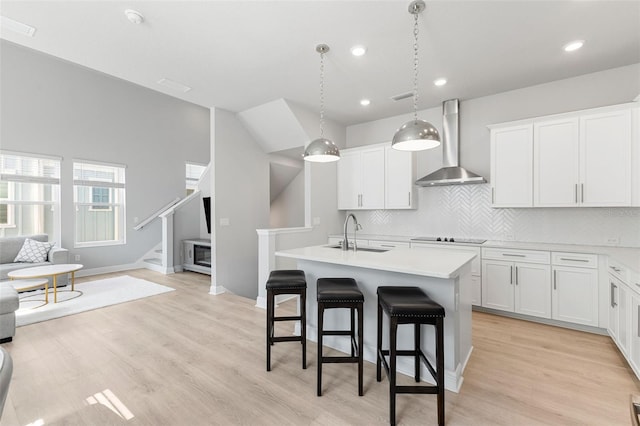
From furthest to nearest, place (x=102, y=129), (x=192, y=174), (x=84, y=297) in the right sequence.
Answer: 1. (x=192, y=174)
2. (x=102, y=129)
3. (x=84, y=297)

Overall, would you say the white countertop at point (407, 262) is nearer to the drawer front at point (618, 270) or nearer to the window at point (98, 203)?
the drawer front at point (618, 270)

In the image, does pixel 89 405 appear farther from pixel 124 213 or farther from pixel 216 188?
pixel 124 213

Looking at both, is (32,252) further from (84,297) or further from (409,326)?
(409,326)

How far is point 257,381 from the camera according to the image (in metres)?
2.23

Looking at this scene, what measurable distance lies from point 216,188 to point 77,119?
419 centimetres

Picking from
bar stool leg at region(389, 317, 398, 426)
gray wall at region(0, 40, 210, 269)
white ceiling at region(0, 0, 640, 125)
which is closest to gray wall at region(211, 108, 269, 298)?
white ceiling at region(0, 0, 640, 125)

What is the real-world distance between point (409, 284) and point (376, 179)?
275 cm

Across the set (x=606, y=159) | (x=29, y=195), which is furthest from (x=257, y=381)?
(x=29, y=195)

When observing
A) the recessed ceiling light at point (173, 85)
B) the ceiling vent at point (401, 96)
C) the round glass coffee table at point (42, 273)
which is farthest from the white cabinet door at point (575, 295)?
the round glass coffee table at point (42, 273)

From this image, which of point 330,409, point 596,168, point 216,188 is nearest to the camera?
point 330,409

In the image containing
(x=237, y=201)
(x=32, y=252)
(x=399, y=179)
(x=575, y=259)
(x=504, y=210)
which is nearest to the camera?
(x=575, y=259)

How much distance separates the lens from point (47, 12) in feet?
7.68

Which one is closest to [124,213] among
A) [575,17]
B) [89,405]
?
[89,405]

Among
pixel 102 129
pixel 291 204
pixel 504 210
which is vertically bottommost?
pixel 504 210
